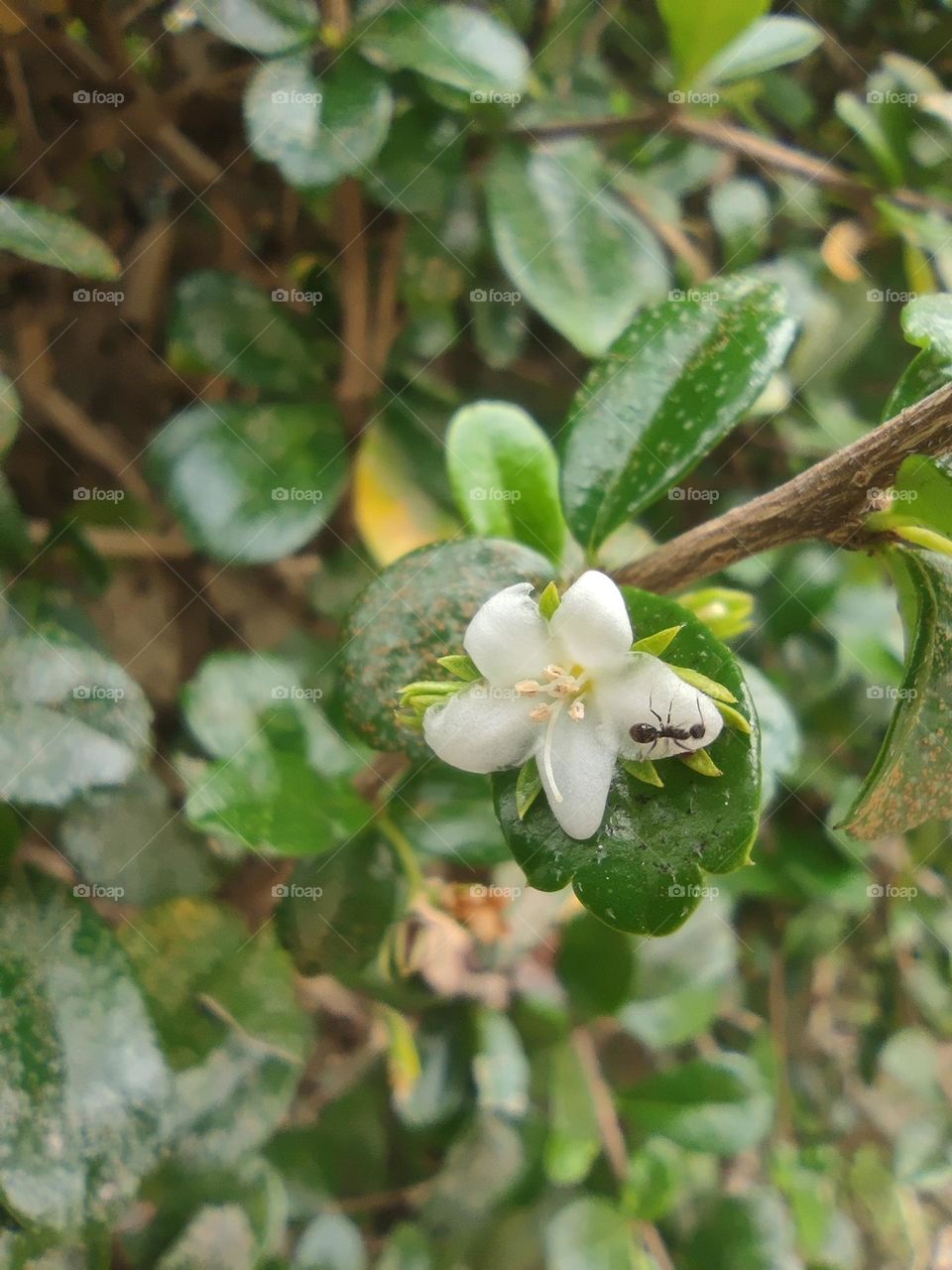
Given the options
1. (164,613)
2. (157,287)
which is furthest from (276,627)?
(157,287)

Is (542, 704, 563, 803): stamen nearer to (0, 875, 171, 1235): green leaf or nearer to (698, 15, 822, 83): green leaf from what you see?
(0, 875, 171, 1235): green leaf

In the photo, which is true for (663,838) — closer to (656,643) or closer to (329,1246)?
(656,643)

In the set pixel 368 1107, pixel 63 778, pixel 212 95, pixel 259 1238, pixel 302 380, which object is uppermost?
pixel 212 95

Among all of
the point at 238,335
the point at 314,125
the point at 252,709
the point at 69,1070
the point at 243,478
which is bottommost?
the point at 69,1070

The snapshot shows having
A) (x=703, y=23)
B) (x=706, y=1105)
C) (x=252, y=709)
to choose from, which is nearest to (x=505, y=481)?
(x=252, y=709)

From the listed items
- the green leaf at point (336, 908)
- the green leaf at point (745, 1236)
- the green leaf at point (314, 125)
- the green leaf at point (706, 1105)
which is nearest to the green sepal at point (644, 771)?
the green leaf at point (336, 908)

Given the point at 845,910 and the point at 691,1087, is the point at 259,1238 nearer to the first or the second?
the point at 691,1087
